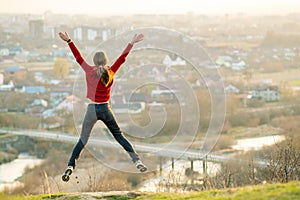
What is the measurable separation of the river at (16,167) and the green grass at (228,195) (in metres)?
11.8

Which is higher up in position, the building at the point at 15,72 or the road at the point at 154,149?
the building at the point at 15,72

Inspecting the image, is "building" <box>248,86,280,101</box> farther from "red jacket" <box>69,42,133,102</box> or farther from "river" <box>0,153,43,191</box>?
"red jacket" <box>69,42,133,102</box>

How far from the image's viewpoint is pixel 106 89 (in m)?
4.71

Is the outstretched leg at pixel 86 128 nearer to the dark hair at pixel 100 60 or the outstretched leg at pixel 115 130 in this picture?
the outstretched leg at pixel 115 130

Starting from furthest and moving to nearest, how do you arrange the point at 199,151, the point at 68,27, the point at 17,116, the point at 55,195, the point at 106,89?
the point at 68,27 < the point at 17,116 < the point at 199,151 < the point at 55,195 < the point at 106,89

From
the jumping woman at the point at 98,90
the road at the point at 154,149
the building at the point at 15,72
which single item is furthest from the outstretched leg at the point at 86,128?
the building at the point at 15,72

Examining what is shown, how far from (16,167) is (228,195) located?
1600cm

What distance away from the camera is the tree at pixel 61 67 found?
86.3 feet

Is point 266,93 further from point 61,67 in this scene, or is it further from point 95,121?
point 95,121

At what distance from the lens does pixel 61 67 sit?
26516 mm

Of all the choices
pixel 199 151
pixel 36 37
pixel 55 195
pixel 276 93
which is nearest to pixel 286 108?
pixel 276 93

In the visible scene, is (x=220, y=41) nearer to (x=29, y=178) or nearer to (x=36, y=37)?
(x=36, y=37)

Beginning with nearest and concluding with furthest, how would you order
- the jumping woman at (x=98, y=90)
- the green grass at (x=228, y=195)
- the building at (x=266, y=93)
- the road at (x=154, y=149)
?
1. the green grass at (x=228, y=195)
2. the jumping woman at (x=98, y=90)
3. the road at (x=154, y=149)
4. the building at (x=266, y=93)

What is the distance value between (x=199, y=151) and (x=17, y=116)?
11.6 metres
